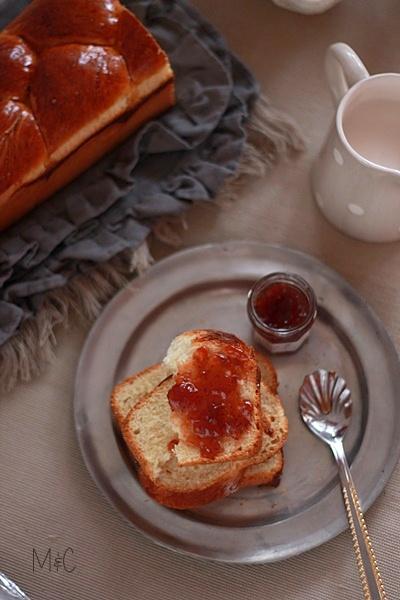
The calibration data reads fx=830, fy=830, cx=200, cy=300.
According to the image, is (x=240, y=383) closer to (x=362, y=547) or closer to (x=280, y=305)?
(x=280, y=305)

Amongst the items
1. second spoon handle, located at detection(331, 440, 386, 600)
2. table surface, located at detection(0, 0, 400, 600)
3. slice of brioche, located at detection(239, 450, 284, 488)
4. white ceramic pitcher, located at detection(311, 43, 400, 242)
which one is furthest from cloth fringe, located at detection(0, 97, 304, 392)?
second spoon handle, located at detection(331, 440, 386, 600)

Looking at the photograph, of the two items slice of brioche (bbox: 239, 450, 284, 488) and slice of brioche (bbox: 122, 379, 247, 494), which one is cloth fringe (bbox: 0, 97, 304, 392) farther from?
slice of brioche (bbox: 239, 450, 284, 488)

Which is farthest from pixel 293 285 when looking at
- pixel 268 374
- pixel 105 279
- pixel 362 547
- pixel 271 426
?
pixel 362 547

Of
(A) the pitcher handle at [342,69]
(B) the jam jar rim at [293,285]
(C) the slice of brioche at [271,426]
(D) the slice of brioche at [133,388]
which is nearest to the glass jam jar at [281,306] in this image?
(B) the jam jar rim at [293,285]

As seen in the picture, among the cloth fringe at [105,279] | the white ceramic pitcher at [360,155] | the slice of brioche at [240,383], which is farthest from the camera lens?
the cloth fringe at [105,279]

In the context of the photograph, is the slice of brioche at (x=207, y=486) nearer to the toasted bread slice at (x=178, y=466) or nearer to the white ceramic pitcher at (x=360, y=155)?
the toasted bread slice at (x=178, y=466)

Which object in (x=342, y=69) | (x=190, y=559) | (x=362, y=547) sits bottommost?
(x=190, y=559)
